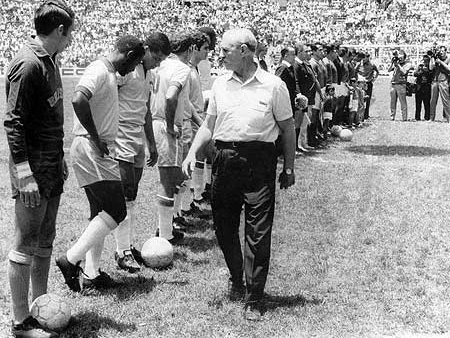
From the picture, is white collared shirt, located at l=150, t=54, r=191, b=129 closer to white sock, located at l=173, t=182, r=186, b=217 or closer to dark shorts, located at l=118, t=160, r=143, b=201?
dark shorts, located at l=118, t=160, r=143, b=201

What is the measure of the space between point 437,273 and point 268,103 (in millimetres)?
2697

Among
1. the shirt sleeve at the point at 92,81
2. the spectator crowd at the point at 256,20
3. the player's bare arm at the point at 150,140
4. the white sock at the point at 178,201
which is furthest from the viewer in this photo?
the spectator crowd at the point at 256,20

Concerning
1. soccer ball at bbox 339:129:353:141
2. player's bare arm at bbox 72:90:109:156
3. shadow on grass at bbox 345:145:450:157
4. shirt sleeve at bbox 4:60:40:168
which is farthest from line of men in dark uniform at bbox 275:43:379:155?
shirt sleeve at bbox 4:60:40:168

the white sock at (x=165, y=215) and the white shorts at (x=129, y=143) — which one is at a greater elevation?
the white shorts at (x=129, y=143)

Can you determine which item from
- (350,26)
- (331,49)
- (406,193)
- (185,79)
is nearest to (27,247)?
(185,79)

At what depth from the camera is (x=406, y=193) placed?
1045cm

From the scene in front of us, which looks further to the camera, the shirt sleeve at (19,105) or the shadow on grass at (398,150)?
the shadow on grass at (398,150)

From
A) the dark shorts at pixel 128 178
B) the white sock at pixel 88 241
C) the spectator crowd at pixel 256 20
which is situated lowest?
the white sock at pixel 88 241

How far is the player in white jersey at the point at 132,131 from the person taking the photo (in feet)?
21.8

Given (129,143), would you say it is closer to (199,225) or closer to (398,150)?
(199,225)

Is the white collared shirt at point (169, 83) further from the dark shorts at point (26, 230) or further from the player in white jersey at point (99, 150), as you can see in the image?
the dark shorts at point (26, 230)

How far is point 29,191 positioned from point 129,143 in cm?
231

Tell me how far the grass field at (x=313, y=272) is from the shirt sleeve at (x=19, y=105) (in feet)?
4.97

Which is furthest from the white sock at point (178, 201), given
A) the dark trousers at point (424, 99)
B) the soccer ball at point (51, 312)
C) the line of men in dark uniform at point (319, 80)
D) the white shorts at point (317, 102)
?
the dark trousers at point (424, 99)
